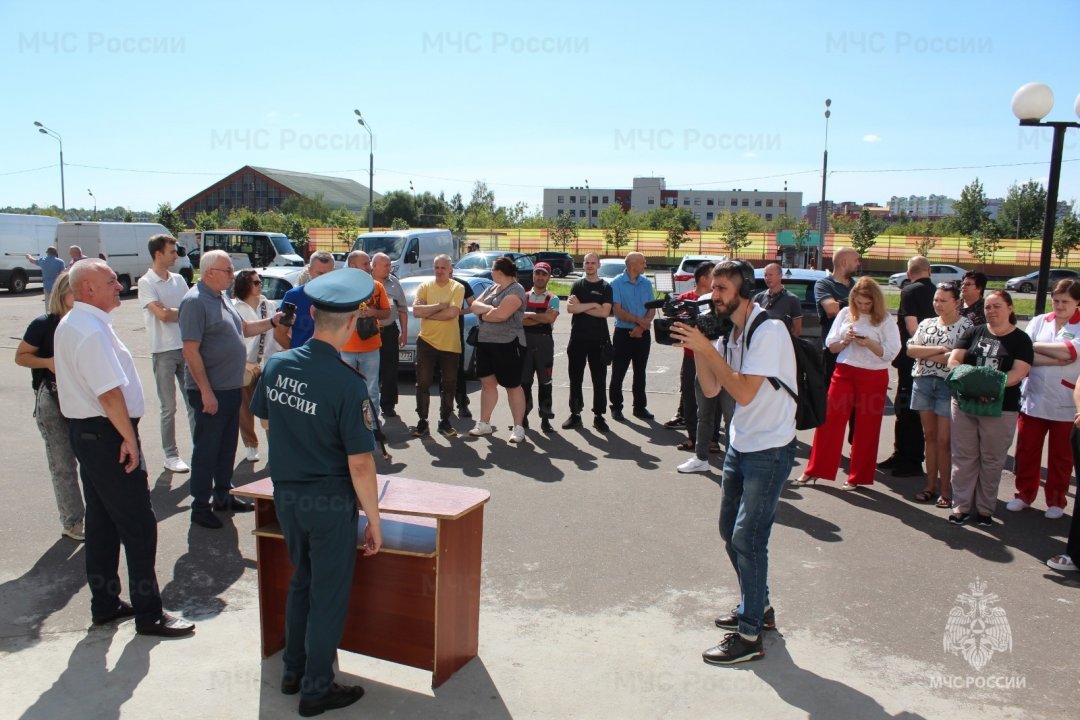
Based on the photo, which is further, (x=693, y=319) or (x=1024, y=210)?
(x=1024, y=210)

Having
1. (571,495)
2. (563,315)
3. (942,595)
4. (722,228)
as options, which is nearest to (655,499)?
(571,495)

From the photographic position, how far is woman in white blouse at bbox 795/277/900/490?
21.9 ft

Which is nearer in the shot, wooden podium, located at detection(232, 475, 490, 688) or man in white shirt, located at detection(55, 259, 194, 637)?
wooden podium, located at detection(232, 475, 490, 688)

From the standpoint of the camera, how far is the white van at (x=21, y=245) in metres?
26.8

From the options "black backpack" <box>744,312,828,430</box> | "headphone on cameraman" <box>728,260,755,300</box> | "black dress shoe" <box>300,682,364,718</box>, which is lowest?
"black dress shoe" <box>300,682,364,718</box>

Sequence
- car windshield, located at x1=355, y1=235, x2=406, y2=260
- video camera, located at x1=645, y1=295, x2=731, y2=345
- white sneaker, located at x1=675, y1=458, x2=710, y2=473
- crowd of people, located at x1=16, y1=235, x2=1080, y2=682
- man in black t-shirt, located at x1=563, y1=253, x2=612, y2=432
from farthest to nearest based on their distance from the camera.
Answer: car windshield, located at x1=355, y1=235, x2=406, y2=260, man in black t-shirt, located at x1=563, y1=253, x2=612, y2=432, white sneaker, located at x1=675, y1=458, x2=710, y2=473, video camera, located at x1=645, y1=295, x2=731, y2=345, crowd of people, located at x1=16, y1=235, x2=1080, y2=682

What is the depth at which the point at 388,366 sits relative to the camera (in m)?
9.24

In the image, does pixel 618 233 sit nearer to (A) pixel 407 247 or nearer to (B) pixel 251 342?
(A) pixel 407 247

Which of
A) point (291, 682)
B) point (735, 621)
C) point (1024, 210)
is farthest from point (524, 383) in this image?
point (1024, 210)

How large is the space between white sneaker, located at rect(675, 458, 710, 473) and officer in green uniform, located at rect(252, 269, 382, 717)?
451 cm

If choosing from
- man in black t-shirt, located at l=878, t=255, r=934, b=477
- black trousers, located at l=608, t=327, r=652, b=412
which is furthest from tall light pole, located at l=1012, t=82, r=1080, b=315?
black trousers, located at l=608, t=327, r=652, b=412

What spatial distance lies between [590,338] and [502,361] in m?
1.27

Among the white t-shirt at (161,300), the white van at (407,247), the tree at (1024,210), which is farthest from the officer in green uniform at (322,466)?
the tree at (1024,210)

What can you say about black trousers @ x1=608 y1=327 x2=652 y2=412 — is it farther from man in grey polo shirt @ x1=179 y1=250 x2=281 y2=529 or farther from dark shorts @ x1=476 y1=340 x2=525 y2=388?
man in grey polo shirt @ x1=179 y1=250 x2=281 y2=529
